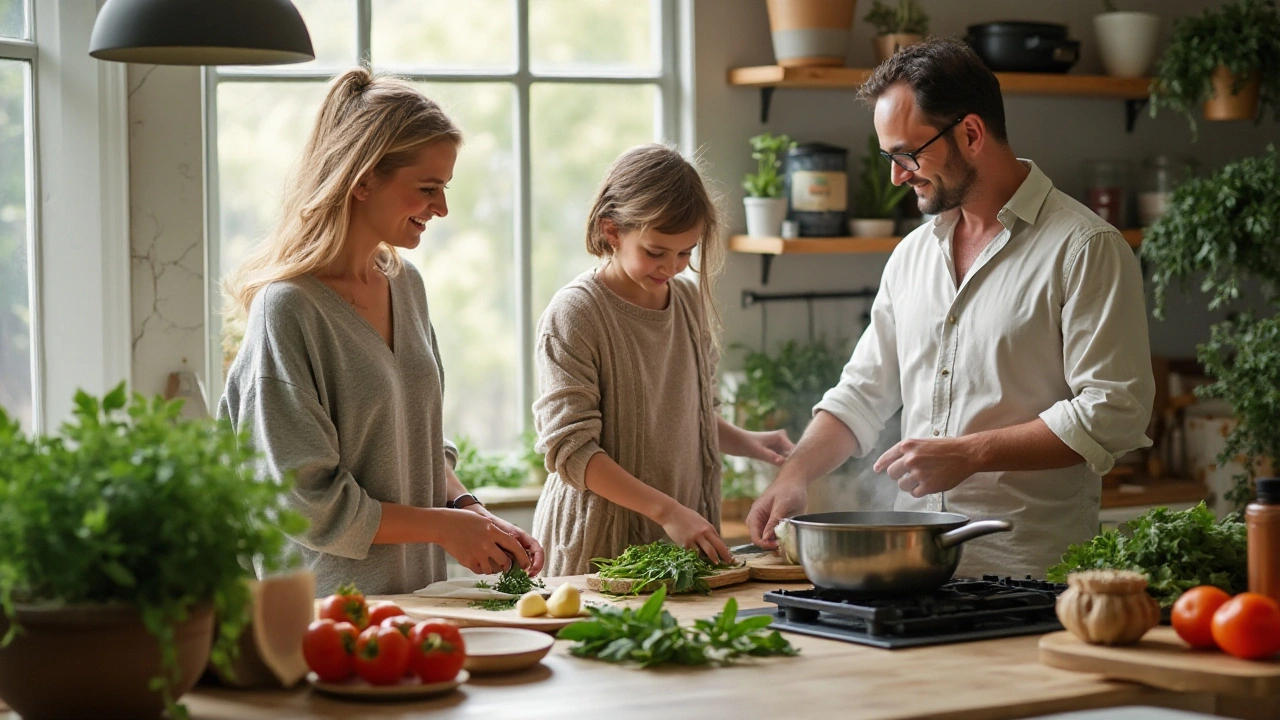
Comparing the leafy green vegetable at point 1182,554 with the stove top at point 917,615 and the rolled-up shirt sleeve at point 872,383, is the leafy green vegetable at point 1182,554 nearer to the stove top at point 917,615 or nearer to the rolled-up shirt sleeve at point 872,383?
the stove top at point 917,615

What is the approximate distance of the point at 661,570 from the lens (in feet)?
7.22

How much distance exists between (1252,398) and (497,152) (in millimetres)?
2327

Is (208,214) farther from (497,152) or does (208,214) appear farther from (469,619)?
(469,619)

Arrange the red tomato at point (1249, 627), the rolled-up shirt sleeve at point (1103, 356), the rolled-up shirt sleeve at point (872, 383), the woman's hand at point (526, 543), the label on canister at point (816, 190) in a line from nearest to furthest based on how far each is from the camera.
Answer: the red tomato at point (1249, 627) < the woman's hand at point (526, 543) < the rolled-up shirt sleeve at point (1103, 356) < the rolled-up shirt sleeve at point (872, 383) < the label on canister at point (816, 190)

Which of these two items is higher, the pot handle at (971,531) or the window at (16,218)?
the window at (16,218)

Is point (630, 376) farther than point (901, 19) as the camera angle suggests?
No

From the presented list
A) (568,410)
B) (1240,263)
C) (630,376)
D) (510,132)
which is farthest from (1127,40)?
(568,410)

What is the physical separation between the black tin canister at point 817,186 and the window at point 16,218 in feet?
7.10

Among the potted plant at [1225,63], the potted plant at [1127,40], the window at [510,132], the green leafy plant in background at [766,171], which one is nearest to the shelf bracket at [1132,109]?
the potted plant at [1127,40]

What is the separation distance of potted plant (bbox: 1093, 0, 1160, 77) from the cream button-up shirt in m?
2.19

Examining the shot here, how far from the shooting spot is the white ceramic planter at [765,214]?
4246mm

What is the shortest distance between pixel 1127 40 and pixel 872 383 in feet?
7.65

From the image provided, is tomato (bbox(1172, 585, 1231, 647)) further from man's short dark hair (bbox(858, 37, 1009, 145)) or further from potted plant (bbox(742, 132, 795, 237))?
potted plant (bbox(742, 132, 795, 237))

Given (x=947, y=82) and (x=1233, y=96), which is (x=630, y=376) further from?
(x=1233, y=96)
